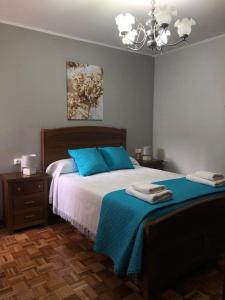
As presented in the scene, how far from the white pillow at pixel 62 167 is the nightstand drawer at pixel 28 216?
0.51m

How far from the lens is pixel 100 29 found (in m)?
3.31

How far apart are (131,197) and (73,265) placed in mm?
858

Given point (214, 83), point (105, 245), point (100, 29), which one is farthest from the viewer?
point (214, 83)

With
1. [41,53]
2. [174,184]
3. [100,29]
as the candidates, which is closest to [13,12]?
[41,53]

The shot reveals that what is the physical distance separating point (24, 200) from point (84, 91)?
5.89ft

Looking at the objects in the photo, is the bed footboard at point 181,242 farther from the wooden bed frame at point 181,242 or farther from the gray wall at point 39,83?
the gray wall at point 39,83

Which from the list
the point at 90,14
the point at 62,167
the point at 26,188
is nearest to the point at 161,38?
the point at 90,14

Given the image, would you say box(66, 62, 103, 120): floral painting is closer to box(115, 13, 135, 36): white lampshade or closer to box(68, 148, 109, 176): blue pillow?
box(68, 148, 109, 176): blue pillow

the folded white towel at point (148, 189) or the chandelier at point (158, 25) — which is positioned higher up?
the chandelier at point (158, 25)

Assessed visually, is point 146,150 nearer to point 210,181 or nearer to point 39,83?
point 210,181

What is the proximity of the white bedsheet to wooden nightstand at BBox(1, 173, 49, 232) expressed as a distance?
0.16m

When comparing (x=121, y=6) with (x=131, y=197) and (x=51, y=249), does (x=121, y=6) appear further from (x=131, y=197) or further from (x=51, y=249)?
(x=51, y=249)

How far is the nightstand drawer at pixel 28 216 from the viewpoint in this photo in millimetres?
3006

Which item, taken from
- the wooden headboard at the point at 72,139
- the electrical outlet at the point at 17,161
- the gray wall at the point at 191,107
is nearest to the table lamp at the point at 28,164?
the electrical outlet at the point at 17,161
